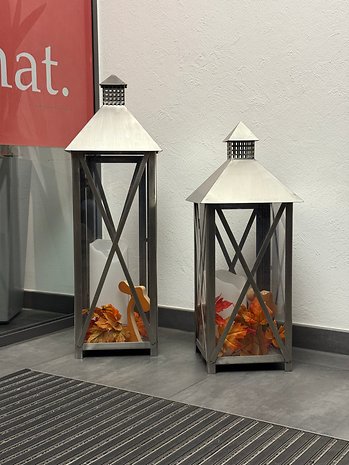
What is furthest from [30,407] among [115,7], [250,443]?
[115,7]

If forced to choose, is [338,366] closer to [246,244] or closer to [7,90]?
[246,244]

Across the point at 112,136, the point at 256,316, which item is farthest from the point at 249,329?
the point at 112,136

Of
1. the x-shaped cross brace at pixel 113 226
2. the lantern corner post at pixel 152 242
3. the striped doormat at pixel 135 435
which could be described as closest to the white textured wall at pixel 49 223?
the x-shaped cross brace at pixel 113 226

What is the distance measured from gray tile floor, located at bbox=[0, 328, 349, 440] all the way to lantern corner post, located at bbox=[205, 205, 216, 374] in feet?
0.23

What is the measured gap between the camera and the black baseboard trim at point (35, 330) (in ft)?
5.28

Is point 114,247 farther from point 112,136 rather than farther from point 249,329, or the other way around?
point 249,329

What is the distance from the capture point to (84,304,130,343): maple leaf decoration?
58.2 inches

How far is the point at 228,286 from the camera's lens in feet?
4.48

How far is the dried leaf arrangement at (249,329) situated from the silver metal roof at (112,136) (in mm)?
390

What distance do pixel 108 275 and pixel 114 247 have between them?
79mm

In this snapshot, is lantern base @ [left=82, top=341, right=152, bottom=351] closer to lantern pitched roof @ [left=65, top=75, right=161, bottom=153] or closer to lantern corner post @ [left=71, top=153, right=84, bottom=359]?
lantern corner post @ [left=71, top=153, right=84, bottom=359]

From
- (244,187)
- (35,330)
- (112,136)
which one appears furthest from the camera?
(35,330)

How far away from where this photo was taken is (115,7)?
1.79 m

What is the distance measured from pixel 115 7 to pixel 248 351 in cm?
104
